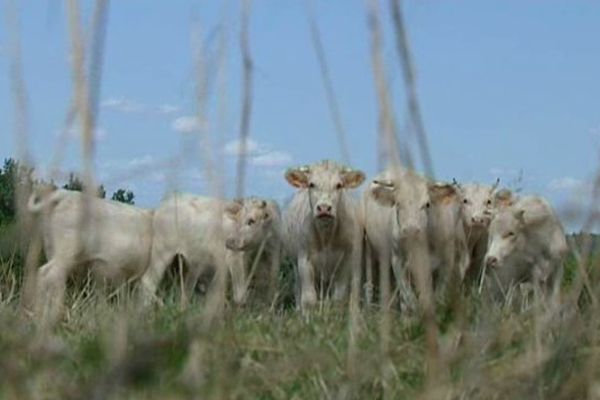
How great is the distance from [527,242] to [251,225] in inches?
109

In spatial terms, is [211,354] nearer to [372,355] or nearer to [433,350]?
[372,355]

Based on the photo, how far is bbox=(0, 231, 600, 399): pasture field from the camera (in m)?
3.39

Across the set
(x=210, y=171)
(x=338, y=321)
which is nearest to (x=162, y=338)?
(x=210, y=171)

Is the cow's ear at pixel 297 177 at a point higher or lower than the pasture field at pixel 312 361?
higher

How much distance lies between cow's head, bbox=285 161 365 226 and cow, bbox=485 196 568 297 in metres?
1.41

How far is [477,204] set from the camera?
43.5ft

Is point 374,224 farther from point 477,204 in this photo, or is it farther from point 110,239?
point 110,239

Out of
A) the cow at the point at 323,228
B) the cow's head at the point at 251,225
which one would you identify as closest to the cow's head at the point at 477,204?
the cow at the point at 323,228

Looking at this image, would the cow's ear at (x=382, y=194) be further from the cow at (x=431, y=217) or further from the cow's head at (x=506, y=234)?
the cow's head at (x=506, y=234)

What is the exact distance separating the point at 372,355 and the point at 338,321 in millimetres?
1388

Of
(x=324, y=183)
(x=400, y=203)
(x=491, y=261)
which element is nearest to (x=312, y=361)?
(x=400, y=203)

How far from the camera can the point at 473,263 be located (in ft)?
45.1

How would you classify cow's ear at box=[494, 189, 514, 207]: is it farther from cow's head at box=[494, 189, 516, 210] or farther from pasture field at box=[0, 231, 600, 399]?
pasture field at box=[0, 231, 600, 399]

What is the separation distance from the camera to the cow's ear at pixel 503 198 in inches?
538
